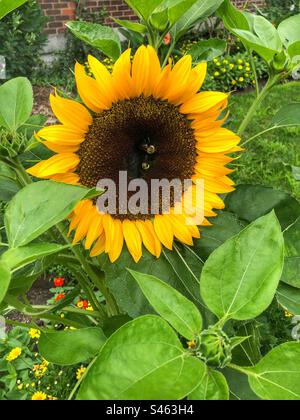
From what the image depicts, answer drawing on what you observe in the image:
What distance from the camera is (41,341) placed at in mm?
571

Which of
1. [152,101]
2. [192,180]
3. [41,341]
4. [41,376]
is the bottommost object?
[41,376]

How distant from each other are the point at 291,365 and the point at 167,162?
0.32 metres

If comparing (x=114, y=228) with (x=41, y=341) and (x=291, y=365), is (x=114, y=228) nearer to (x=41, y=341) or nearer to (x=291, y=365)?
(x=41, y=341)

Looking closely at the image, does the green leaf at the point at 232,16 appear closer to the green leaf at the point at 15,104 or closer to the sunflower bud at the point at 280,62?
the sunflower bud at the point at 280,62

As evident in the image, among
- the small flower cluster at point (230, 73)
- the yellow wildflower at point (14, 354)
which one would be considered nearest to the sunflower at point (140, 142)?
the yellow wildflower at point (14, 354)

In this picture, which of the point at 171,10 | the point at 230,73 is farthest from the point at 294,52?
the point at 230,73

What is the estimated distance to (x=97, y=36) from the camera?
2.05 ft

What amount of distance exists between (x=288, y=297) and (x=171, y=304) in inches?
9.3

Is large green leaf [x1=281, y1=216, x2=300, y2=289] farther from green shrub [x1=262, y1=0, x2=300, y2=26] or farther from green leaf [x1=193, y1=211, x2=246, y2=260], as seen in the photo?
green shrub [x1=262, y1=0, x2=300, y2=26]

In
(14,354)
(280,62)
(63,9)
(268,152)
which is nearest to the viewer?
(280,62)

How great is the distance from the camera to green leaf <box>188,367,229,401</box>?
15.6 inches

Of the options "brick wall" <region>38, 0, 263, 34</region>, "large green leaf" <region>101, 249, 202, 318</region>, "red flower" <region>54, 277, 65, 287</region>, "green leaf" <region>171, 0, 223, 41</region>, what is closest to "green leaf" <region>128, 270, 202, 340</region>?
"large green leaf" <region>101, 249, 202, 318</region>

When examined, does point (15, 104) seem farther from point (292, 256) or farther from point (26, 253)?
point (292, 256)
